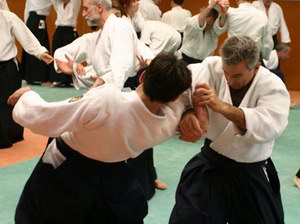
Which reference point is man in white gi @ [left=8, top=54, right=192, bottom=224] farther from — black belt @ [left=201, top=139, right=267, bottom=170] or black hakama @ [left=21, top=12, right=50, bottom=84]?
black hakama @ [left=21, top=12, right=50, bottom=84]

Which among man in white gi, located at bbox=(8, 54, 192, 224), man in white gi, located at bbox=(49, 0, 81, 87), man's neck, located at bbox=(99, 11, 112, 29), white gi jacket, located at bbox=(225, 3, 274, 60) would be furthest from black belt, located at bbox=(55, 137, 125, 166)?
man in white gi, located at bbox=(49, 0, 81, 87)

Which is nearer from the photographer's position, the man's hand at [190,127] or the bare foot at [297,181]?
the man's hand at [190,127]

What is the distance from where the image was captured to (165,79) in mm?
2154

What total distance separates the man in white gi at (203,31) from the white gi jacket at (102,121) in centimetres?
355

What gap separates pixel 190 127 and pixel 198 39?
151 inches

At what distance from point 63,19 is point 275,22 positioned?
11.8ft

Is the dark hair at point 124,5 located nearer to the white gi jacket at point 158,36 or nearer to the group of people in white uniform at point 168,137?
the white gi jacket at point 158,36

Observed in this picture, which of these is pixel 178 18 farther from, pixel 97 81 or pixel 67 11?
pixel 97 81

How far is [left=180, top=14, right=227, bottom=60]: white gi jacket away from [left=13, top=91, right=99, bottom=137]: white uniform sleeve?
389 centimetres

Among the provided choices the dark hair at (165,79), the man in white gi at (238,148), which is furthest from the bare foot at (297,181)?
the dark hair at (165,79)

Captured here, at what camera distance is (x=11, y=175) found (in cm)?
454

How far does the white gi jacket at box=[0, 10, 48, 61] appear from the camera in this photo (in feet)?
17.3

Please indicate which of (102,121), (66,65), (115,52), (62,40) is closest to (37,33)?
(62,40)

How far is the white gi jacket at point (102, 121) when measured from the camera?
217cm
